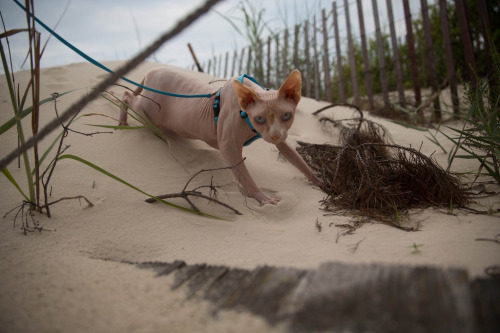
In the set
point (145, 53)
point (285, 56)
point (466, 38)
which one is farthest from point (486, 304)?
point (285, 56)

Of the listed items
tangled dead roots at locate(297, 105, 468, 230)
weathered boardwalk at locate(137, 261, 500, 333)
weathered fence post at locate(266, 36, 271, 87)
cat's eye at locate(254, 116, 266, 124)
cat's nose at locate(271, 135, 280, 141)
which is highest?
weathered fence post at locate(266, 36, 271, 87)

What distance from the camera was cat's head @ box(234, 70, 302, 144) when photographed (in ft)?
5.28

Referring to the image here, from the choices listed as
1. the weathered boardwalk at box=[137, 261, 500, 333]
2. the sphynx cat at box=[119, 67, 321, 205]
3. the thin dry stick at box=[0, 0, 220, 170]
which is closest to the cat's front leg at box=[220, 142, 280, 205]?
the sphynx cat at box=[119, 67, 321, 205]

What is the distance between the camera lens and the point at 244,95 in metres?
1.66

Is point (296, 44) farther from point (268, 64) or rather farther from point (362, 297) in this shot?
point (362, 297)

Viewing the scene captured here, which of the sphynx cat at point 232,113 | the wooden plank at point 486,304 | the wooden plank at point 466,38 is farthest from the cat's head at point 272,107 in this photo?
the wooden plank at point 466,38

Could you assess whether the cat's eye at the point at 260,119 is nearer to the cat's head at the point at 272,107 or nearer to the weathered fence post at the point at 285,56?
the cat's head at the point at 272,107

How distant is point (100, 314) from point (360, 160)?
160 centimetres

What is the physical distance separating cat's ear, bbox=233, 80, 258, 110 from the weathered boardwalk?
3.34 ft

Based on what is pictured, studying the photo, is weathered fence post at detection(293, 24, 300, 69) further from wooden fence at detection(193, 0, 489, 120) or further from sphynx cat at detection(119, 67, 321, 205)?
sphynx cat at detection(119, 67, 321, 205)

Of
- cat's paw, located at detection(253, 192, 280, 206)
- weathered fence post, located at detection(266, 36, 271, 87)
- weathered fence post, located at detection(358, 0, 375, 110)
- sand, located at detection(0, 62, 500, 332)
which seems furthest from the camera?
weathered fence post, located at detection(266, 36, 271, 87)

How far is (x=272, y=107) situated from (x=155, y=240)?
2.98 feet

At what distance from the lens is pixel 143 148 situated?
91.5 inches

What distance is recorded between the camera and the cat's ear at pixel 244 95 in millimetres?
1614
